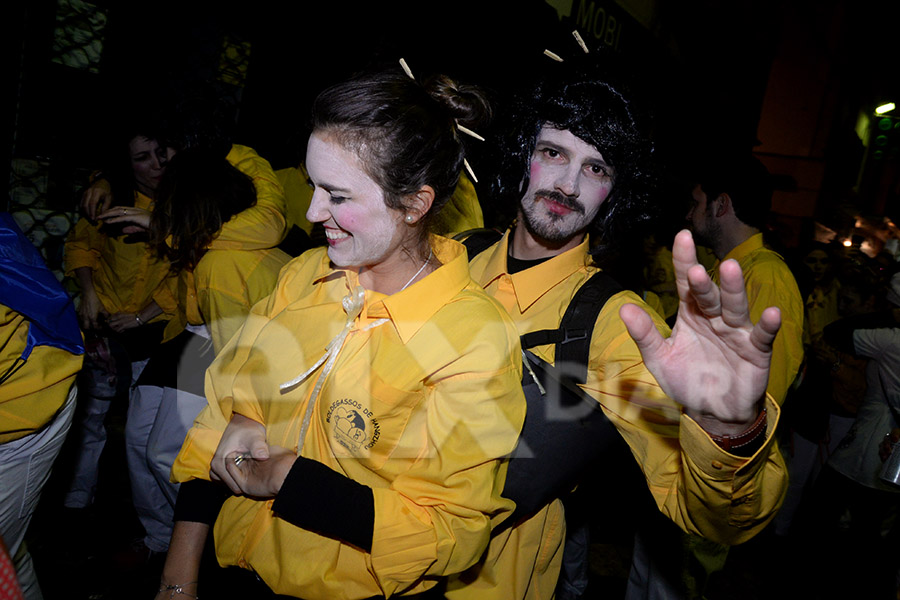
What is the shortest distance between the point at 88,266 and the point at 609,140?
132 inches

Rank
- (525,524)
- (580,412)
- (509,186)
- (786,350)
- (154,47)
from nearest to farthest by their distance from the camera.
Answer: (580,412), (525,524), (509,186), (786,350), (154,47)

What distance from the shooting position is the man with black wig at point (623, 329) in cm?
125

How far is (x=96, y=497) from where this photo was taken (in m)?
3.91

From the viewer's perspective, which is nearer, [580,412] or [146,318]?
[580,412]

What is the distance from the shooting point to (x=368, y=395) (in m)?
1.47

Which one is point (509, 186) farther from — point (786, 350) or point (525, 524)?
point (786, 350)

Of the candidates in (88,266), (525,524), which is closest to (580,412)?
(525,524)

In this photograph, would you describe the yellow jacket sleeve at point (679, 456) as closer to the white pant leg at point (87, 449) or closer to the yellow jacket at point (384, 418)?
the yellow jacket at point (384, 418)

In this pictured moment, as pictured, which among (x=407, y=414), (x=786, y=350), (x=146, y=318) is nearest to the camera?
(x=407, y=414)

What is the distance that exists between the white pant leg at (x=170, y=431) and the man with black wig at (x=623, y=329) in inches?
65.3

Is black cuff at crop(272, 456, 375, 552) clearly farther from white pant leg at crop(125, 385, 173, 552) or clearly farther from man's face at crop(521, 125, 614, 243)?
white pant leg at crop(125, 385, 173, 552)

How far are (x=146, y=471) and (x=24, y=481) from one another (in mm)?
1063

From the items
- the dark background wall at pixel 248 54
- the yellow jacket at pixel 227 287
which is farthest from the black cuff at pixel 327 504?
the yellow jacket at pixel 227 287

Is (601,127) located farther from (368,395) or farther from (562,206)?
(368,395)
